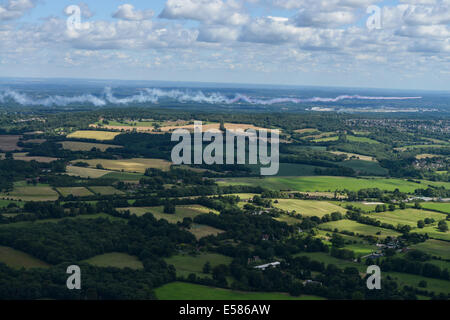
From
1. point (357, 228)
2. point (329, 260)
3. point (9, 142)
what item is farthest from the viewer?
point (9, 142)

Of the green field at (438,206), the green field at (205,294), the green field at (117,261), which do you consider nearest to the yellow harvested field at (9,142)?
the green field at (117,261)

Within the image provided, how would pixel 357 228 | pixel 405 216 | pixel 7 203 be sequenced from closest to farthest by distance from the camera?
1. pixel 357 228
2. pixel 7 203
3. pixel 405 216

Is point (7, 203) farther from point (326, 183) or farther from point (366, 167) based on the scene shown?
point (366, 167)

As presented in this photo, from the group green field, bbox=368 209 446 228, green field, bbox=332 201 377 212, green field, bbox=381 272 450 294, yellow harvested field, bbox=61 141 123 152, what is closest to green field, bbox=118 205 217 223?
green field, bbox=332 201 377 212

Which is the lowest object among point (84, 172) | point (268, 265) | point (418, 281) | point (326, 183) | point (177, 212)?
point (418, 281)

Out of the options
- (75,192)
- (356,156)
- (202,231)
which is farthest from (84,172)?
(356,156)
